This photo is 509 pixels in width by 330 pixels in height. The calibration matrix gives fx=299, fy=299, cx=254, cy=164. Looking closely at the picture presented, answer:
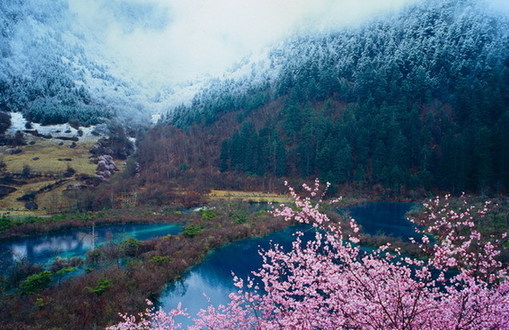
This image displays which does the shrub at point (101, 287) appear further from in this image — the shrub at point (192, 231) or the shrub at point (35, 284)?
the shrub at point (192, 231)

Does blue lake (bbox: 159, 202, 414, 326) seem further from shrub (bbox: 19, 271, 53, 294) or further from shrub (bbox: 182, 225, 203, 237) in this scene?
shrub (bbox: 19, 271, 53, 294)

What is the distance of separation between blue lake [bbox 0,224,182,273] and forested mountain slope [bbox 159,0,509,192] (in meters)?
22.7

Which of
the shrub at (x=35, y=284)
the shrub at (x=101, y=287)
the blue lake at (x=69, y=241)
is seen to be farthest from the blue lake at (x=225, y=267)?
the blue lake at (x=69, y=241)

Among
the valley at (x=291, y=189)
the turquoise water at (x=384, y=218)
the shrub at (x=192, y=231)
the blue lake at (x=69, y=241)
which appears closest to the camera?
the valley at (x=291, y=189)

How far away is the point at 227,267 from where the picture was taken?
18.7 meters

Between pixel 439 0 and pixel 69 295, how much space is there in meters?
74.2

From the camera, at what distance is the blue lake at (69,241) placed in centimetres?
2106

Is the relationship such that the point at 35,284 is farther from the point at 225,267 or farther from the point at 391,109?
the point at 391,109

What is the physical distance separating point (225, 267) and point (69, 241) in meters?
15.6

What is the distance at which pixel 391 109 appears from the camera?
154 ft

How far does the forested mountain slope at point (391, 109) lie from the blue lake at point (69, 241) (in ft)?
74.6

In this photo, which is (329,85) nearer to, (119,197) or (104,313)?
(119,197)

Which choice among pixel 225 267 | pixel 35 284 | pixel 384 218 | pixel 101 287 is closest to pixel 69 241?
pixel 35 284

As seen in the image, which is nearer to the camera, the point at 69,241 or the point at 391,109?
the point at 69,241
